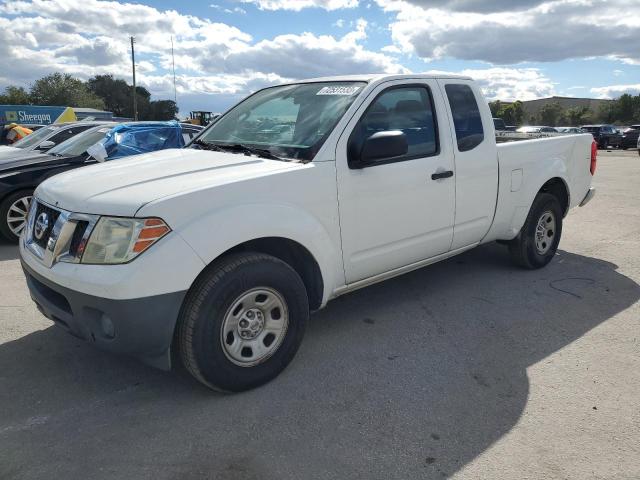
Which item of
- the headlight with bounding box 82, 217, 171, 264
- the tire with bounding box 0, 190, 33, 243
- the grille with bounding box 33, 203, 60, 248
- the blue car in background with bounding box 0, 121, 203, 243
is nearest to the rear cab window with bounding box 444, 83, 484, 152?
the headlight with bounding box 82, 217, 171, 264

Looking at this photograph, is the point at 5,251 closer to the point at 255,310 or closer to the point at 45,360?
the point at 45,360

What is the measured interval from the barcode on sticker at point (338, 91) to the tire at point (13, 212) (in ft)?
15.2

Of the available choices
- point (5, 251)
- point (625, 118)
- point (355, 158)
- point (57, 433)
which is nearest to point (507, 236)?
point (355, 158)

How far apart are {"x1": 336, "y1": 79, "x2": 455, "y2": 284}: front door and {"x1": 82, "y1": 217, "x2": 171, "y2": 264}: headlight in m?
1.25

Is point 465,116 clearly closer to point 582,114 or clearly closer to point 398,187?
point 398,187

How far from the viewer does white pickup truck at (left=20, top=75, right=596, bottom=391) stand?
8.55ft

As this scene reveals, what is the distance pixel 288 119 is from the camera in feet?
12.1

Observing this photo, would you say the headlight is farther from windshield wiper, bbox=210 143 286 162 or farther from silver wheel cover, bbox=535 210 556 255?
silver wheel cover, bbox=535 210 556 255

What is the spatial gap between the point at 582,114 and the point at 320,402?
75.5 m

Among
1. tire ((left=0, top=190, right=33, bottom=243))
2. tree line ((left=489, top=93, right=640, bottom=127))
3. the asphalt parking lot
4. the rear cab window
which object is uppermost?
tree line ((left=489, top=93, right=640, bottom=127))

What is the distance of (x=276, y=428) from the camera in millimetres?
2703

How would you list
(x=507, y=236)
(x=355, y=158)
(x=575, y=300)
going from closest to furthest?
(x=355, y=158) → (x=575, y=300) → (x=507, y=236)

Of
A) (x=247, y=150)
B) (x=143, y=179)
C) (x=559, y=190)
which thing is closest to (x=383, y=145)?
(x=247, y=150)

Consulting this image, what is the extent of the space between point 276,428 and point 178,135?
6410 millimetres
